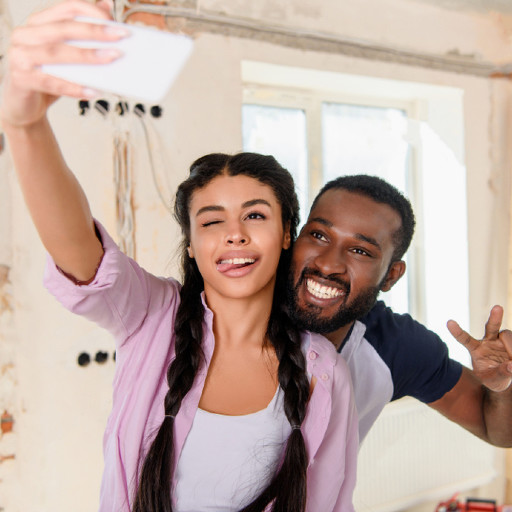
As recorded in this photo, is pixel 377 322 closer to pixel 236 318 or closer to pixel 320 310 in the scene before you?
pixel 320 310

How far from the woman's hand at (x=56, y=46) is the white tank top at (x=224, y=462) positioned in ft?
2.28

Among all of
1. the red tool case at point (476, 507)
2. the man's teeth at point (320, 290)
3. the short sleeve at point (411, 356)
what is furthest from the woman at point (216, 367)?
the red tool case at point (476, 507)

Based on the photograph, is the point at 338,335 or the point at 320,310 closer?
the point at 320,310

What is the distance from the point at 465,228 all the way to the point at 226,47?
187cm

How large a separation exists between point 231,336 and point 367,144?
244 centimetres

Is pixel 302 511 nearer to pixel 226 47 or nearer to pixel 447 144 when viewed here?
pixel 226 47

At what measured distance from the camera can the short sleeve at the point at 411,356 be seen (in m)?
1.49

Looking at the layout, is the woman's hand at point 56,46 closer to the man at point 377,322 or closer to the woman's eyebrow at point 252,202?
the woman's eyebrow at point 252,202

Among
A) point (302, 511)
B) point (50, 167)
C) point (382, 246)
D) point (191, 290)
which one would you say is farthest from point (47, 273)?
point (382, 246)

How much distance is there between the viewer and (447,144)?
325cm

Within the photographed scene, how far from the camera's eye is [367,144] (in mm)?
3305

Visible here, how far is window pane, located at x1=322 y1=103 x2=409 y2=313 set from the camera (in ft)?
10.5

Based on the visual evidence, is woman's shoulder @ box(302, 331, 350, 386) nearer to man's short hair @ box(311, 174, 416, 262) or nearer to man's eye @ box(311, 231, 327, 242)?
man's eye @ box(311, 231, 327, 242)

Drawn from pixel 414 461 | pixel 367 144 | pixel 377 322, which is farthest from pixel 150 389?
pixel 367 144
